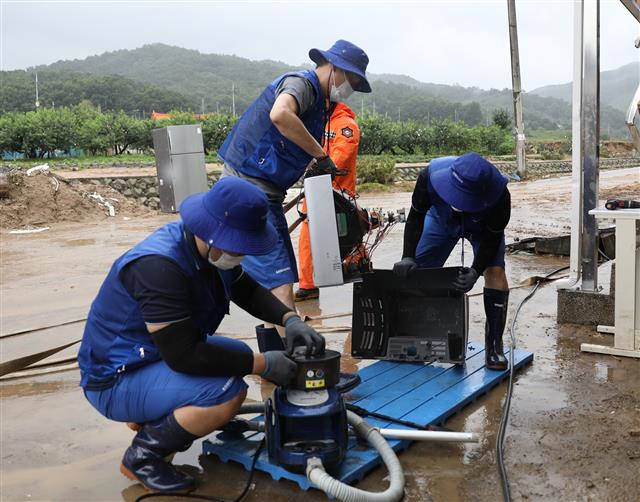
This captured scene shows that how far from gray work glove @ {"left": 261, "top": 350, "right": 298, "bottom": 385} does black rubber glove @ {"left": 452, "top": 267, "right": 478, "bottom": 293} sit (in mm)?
1388

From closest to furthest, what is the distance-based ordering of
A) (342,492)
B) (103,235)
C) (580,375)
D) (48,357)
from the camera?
(342,492) < (580,375) < (48,357) < (103,235)

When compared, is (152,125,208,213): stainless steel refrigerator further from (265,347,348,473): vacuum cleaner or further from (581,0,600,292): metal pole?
(265,347,348,473): vacuum cleaner

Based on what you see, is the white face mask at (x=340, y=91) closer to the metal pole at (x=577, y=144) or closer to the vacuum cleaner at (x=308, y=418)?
the vacuum cleaner at (x=308, y=418)

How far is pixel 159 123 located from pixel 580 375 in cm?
2864

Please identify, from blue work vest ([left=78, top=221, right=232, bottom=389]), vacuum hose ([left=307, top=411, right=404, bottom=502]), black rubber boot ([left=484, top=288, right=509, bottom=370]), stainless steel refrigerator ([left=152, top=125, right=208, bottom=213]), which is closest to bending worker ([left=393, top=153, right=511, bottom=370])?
→ black rubber boot ([left=484, top=288, right=509, bottom=370])

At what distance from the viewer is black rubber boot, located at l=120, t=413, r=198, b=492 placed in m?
2.58

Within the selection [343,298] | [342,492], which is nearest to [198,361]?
[342,492]

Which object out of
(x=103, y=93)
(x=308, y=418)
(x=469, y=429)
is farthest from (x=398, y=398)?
(x=103, y=93)

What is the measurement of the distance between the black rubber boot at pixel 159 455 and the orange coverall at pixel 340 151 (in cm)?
305

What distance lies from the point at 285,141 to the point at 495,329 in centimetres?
156

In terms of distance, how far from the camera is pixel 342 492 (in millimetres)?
2303

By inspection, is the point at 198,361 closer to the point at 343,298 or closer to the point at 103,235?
the point at 343,298

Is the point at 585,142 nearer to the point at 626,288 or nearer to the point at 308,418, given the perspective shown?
the point at 626,288

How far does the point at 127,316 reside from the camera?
8.46 ft
